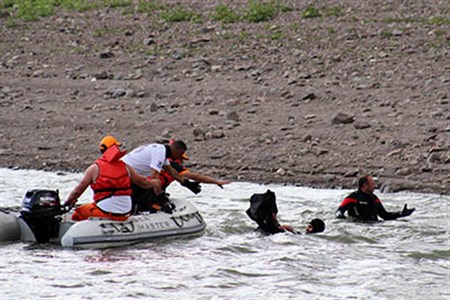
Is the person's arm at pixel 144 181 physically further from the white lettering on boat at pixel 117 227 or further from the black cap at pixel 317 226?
the black cap at pixel 317 226

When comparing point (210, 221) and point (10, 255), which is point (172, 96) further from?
point (10, 255)

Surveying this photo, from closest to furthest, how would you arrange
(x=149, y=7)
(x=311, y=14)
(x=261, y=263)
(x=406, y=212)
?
(x=261, y=263) → (x=406, y=212) → (x=311, y=14) → (x=149, y=7)

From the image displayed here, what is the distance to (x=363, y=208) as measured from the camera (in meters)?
16.5

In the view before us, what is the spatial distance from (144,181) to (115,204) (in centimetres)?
53

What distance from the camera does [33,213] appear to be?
590 inches

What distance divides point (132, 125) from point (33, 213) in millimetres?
7313

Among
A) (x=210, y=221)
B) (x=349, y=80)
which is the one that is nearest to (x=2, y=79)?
(x=349, y=80)

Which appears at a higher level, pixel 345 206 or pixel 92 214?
pixel 92 214

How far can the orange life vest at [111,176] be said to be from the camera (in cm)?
1509

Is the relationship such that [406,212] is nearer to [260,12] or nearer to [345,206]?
[345,206]

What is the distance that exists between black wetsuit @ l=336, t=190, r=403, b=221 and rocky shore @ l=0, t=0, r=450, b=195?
1.82 meters

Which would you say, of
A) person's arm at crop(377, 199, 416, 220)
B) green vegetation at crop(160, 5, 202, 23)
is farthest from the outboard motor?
green vegetation at crop(160, 5, 202, 23)

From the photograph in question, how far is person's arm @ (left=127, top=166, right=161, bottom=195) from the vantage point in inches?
613

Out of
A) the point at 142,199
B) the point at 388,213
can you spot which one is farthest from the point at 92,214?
A: the point at 388,213
